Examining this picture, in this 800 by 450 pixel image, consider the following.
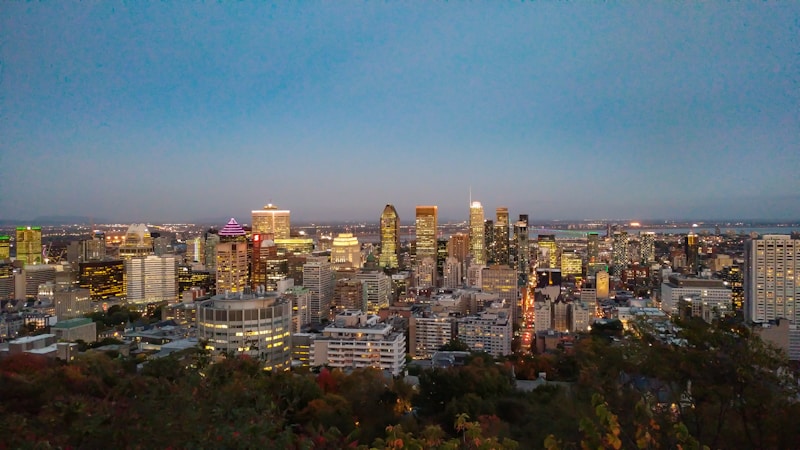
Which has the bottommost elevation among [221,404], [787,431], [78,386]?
[78,386]

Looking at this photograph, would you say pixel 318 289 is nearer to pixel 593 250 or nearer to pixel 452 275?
pixel 452 275

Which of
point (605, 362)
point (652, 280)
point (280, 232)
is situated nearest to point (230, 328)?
point (605, 362)

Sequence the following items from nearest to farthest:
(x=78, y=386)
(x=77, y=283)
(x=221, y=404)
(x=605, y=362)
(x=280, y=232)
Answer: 1. (x=221, y=404)
2. (x=605, y=362)
3. (x=78, y=386)
4. (x=77, y=283)
5. (x=280, y=232)

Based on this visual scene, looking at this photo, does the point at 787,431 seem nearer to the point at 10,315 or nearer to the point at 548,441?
the point at 548,441

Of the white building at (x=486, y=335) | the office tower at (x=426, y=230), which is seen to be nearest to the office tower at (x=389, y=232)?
the office tower at (x=426, y=230)

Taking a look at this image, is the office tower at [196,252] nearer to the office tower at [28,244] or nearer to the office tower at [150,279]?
the office tower at [28,244]

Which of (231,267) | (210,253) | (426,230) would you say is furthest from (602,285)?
(210,253)

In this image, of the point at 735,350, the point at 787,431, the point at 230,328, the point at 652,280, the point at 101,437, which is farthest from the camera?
the point at 652,280
